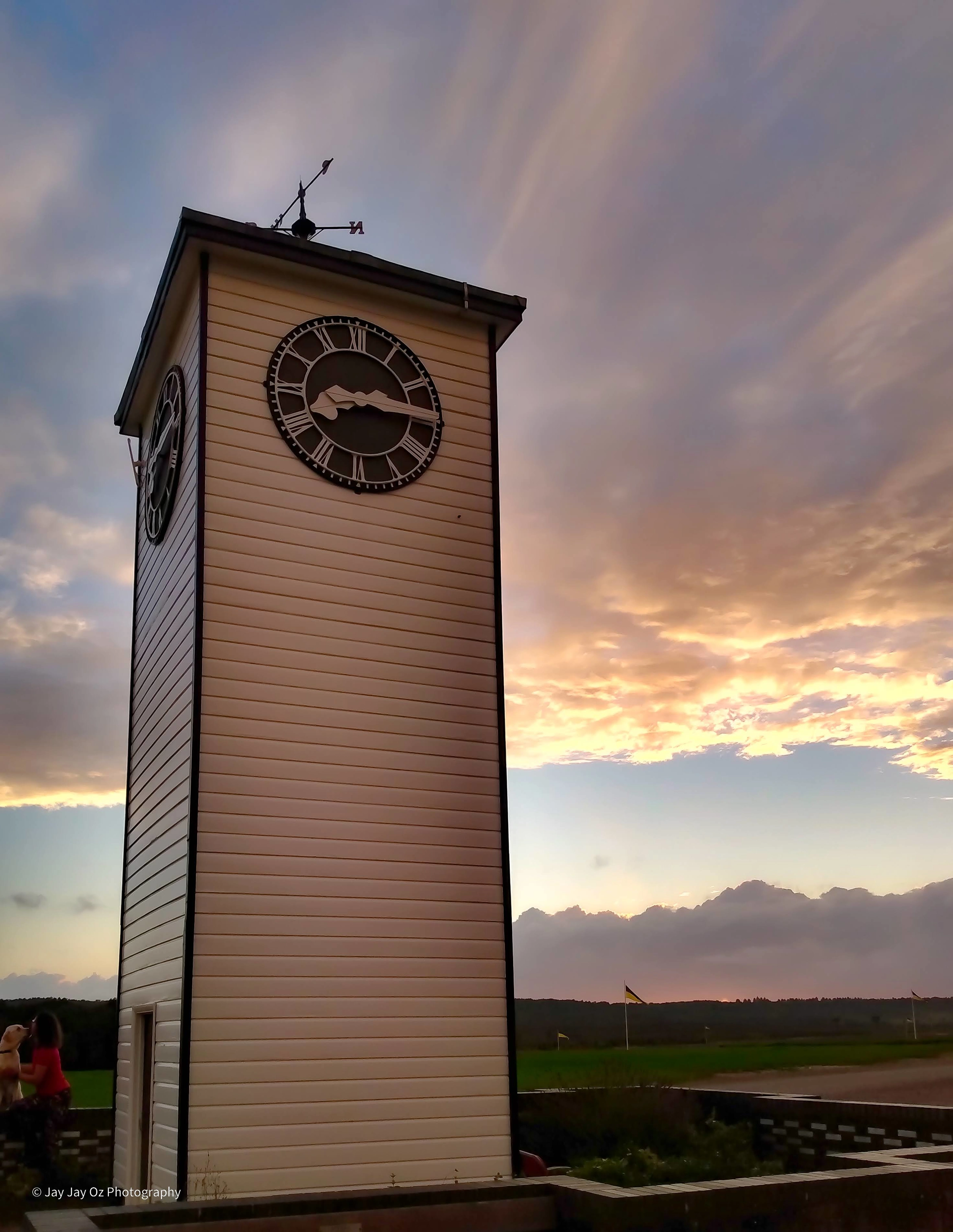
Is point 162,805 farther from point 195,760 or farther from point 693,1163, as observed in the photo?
point 693,1163

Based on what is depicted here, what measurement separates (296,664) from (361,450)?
2.15 meters

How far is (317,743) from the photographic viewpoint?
351 inches

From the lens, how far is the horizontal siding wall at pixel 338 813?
26.5ft

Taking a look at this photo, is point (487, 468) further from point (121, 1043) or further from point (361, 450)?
point (121, 1043)

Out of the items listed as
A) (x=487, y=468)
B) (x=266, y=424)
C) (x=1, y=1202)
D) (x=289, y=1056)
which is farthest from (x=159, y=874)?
(x=487, y=468)

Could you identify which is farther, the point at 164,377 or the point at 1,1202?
the point at 164,377

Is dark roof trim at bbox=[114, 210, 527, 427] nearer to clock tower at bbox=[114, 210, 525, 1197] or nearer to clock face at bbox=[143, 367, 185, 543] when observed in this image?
clock tower at bbox=[114, 210, 525, 1197]

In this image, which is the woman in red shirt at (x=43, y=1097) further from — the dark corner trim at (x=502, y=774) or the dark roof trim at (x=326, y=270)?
the dark roof trim at (x=326, y=270)

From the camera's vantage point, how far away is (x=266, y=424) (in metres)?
9.52

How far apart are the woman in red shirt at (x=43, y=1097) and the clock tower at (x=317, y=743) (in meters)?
0.58

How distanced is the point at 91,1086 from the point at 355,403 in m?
15.0

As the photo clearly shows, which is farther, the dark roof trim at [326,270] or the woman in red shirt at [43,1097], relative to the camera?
the woman in red shirt at [43,1097]

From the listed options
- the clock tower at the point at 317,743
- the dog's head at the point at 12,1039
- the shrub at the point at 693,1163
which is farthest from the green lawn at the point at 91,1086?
the shrub at the point at 693,1163

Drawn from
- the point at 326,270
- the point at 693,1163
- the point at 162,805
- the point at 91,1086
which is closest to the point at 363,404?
the point at 326,270
